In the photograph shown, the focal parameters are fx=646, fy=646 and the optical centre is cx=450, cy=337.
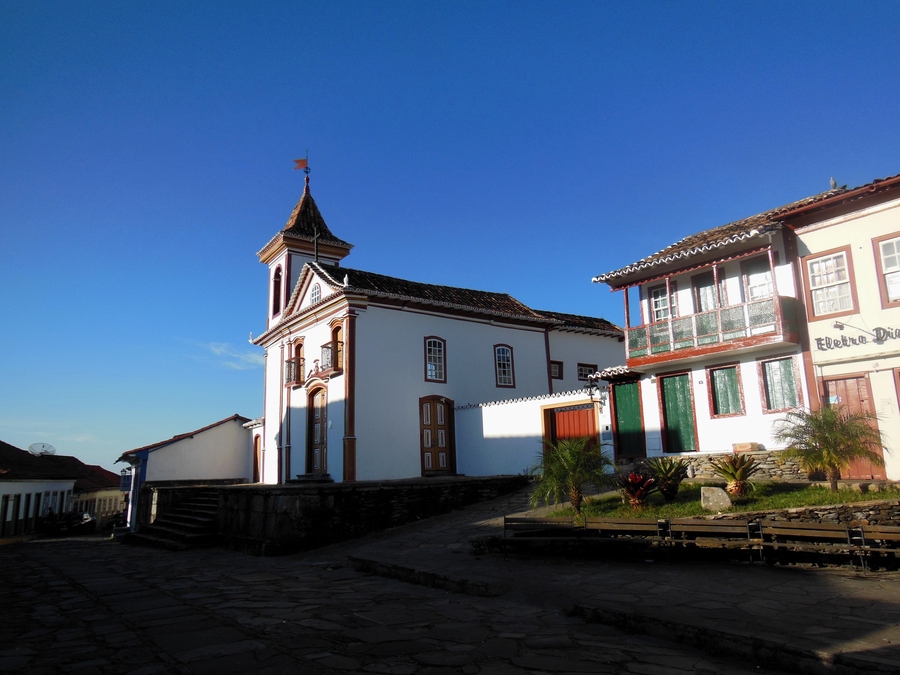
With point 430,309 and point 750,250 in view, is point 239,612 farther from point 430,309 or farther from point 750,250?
point 430,309

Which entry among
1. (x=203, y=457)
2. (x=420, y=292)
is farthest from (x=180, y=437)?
(x=420, y=292)

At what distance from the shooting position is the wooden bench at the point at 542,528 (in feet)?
35.1

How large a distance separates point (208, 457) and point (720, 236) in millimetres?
22825

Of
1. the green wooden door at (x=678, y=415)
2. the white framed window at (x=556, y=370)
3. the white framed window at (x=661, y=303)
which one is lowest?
the green wooden door at (x=678, y=415)

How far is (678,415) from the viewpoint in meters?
16.5

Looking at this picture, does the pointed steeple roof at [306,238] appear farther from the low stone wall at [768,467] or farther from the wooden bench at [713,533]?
the wooden bench at [713,533]

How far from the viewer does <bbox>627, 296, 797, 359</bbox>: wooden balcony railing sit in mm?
14367

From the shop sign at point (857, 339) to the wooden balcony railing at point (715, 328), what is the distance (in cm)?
65

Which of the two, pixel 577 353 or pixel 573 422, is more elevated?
pixel 577 353

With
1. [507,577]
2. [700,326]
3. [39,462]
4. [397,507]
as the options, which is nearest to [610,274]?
[700,326]

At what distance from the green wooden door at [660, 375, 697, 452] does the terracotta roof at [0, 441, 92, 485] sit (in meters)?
26.8

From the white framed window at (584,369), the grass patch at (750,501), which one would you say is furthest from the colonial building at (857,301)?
the white framed window at (584,369)

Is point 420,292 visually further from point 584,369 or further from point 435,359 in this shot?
point 584,369

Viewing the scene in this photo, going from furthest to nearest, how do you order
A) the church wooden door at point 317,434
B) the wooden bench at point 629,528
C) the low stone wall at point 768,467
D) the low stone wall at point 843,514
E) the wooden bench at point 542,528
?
the church wooden door at point 317,434 < the low stone wall at point 768,467 < the wooden bench at point 542,528 < the low stone wall at point 843,514 < the wooden bench at point 629,528
